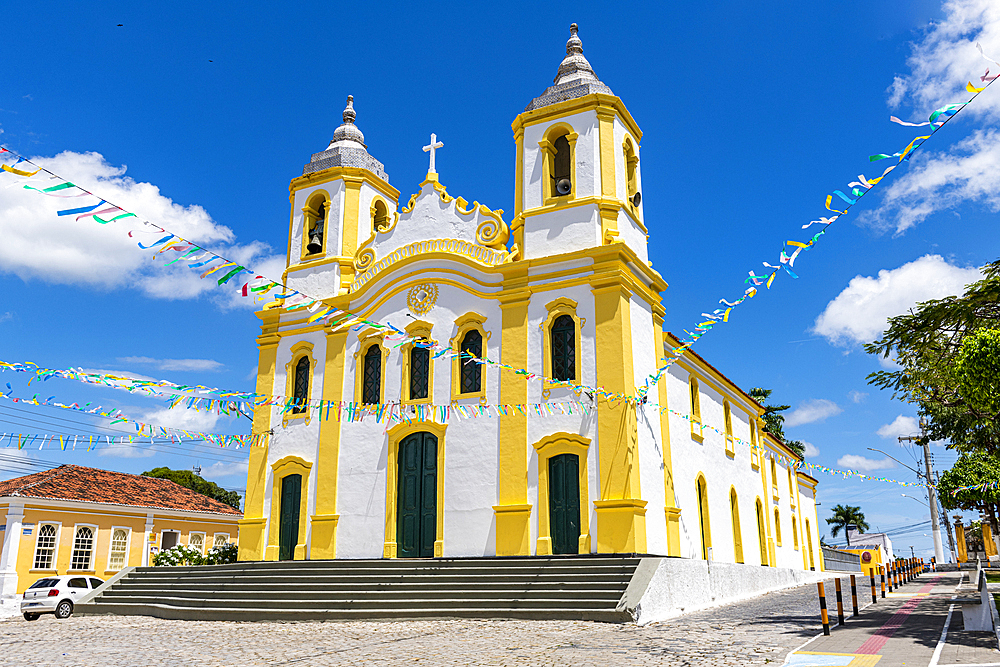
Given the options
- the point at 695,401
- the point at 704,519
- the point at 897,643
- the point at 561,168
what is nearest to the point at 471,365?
the point at 561,168

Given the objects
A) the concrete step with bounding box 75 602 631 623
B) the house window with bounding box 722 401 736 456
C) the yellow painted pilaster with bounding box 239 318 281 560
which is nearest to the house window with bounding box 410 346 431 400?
the yellow painted pilaster with bounding box 239 318 281 560

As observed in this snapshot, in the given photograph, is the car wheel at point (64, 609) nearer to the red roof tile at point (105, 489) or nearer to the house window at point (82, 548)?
the red roof tile at point (105, 489)

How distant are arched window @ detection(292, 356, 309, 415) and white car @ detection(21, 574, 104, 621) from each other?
22.4 ft

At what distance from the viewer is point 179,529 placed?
34312 millimetres

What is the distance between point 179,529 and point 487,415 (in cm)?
2181

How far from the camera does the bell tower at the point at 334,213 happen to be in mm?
23031

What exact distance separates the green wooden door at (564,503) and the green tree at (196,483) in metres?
40.7

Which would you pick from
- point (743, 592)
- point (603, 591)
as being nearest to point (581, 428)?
point (603, 591)

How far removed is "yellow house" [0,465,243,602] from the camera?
27.7 m

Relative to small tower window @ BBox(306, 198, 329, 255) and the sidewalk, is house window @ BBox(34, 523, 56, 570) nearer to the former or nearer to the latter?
small tower window @ BBox(306, 198, 329, 255)

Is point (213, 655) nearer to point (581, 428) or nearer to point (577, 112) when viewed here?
point (581, 428)

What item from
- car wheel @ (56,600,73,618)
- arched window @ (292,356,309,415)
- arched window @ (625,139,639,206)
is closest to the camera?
car wheel @ (56,600,73,618)

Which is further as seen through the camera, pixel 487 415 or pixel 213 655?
pixel 487 415

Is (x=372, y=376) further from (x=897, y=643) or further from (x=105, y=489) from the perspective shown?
(x=105, y=489)
